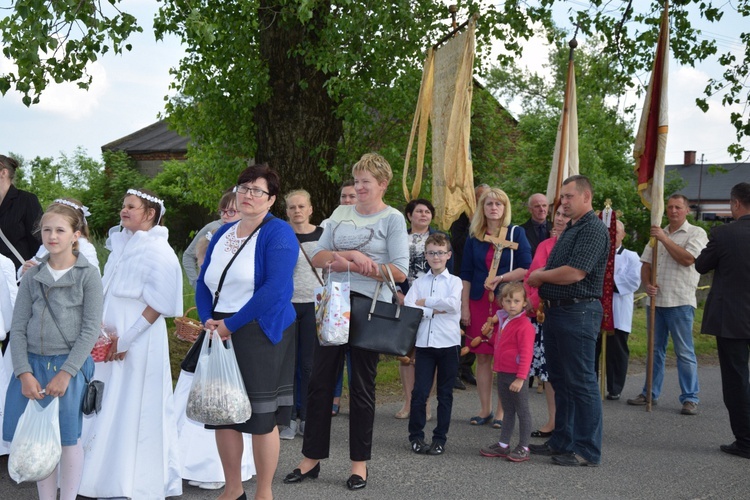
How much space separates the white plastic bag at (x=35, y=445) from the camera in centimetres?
413

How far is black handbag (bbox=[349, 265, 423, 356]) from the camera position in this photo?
526cm

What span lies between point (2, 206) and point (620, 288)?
20.6 feet

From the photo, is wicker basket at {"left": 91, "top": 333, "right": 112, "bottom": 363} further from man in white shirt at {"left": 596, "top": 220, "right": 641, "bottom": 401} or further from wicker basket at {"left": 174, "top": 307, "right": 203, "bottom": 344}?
man in white shirt at {"left": 596, "top": 220, "right": 641, "bottom": 401}

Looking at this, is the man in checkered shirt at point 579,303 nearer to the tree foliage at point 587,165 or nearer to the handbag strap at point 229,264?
the handbag strap at point 229,264

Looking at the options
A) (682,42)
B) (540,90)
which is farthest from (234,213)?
(540,90)

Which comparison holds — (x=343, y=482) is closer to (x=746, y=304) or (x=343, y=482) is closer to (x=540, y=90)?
(x=746, y=304)

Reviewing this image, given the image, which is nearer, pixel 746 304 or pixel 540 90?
pixel 746 304

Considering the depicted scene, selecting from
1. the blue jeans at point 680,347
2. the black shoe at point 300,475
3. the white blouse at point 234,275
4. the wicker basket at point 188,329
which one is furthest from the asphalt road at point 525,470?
the white blouse at point 234,275

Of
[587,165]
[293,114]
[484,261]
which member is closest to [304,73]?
[293,114]

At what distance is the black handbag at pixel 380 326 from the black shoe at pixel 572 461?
1691 mm

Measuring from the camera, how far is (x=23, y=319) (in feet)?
14.9

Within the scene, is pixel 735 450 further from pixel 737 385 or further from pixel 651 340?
pixel 651 340

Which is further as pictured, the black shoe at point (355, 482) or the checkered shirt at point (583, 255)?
the checkered shirt at point (583, 255)

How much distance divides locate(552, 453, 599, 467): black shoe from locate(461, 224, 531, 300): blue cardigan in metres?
1.79
